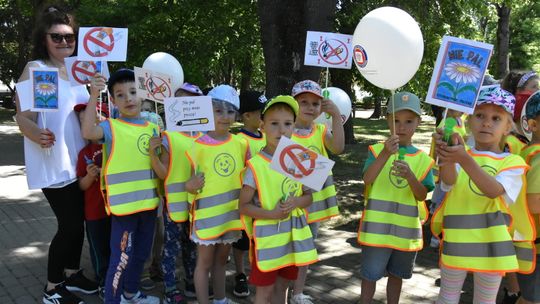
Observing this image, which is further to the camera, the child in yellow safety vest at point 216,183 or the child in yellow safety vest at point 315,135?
the child in yellow safety vest at point 315,135

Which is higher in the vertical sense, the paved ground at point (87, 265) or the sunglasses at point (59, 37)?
the sunglasses at point (59, 37)

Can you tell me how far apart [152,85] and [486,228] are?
2635 millimetres

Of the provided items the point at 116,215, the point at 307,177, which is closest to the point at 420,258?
the point at 307,177

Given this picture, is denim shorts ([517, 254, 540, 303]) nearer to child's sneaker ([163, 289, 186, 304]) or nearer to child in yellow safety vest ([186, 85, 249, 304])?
child in yellow safety vest ([186, 85, 249, 304])

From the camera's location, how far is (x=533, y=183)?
110 inches

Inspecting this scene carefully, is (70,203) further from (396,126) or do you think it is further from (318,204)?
(396,126)

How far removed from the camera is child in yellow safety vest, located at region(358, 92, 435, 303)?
3143 mm

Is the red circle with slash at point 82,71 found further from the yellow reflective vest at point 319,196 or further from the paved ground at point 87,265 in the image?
the paved ground at point 87,265

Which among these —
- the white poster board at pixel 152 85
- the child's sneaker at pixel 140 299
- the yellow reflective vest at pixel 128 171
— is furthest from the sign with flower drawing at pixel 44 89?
the child's sneaker at pixel 140 299

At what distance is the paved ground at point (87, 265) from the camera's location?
4.14m

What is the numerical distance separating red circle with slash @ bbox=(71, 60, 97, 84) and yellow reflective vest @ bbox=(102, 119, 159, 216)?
441mm

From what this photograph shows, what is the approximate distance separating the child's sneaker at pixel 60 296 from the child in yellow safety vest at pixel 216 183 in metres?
1.22

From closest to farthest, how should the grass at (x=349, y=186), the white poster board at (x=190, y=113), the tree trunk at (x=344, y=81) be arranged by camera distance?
the white poster board at (x=190, y=113), the grass at (x=349, y=186), the tree trunk at (x=344, y=81)

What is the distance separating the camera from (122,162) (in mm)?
3350
